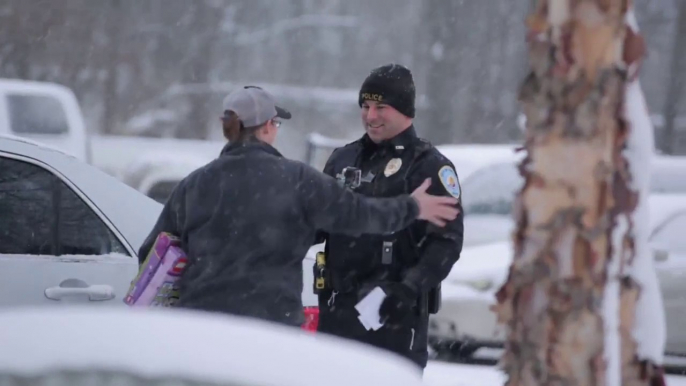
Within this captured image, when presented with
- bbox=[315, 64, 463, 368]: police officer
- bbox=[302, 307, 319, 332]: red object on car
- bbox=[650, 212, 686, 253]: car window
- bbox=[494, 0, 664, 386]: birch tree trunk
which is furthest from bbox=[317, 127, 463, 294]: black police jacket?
bbox=[650, 212, 686, 253]: car window

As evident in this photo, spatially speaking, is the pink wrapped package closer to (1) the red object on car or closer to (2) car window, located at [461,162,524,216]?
(1) the red object on car

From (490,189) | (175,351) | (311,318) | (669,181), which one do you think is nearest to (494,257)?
(490,189)

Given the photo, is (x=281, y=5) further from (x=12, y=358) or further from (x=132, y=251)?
(x=12, y=358)

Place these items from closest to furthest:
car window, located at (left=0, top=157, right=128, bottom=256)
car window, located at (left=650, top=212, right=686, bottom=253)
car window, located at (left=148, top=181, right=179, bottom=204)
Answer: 1. car window, located at (left=0, top=157, right=128, bottom=256)
2. car window, located at (left=650, top=212, right=686, bottom=253)
3. car window, located at (left=148, top=181, right=179, bottom=204)

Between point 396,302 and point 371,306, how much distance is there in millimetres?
83

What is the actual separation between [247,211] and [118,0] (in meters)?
20.9

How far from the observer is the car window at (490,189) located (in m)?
9.22

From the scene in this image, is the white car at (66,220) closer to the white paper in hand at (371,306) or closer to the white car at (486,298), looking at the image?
the white paper in hand at (371,306)

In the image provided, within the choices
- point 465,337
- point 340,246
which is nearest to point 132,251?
point 340,246

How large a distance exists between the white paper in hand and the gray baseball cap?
0.65 metres

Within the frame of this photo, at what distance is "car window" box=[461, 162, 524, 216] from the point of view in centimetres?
922

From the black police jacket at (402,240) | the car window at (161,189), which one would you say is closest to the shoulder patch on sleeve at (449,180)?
the black police jacket at (402,240)

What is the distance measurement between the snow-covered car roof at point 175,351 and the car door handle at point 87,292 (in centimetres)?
252

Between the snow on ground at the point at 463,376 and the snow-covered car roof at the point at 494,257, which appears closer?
the snow on ground at the point at 463,376
